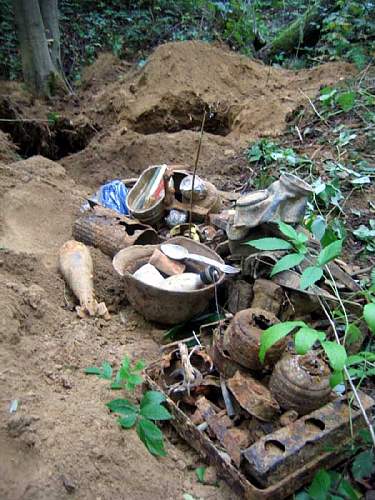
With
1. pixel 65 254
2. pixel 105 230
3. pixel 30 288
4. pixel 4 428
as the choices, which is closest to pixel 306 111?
pixel 105 230

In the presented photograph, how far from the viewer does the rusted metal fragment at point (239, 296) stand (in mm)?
Result: 2613

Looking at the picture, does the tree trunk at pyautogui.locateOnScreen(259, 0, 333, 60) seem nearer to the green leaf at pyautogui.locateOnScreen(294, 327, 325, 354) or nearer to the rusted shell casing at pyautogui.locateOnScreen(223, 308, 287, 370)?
the rusted shell casing at pyautogui.locateOnScreen(223, 308, 287, 370)

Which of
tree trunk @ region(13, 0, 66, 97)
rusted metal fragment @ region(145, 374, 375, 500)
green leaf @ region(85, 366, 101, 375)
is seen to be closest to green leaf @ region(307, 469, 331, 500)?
rusted metal fragment @ region(145, 374, 375, 500)

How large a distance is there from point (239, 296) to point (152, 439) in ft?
3.26

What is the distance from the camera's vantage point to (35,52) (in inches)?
243

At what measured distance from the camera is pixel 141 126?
5543 mm

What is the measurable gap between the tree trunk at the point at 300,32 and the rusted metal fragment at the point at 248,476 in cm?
643

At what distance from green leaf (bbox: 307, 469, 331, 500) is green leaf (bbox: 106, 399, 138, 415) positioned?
0.68m

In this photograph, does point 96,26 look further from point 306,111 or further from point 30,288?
point 30,288

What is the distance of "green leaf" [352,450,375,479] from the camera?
5.65ft

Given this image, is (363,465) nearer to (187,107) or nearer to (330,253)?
(330,253)

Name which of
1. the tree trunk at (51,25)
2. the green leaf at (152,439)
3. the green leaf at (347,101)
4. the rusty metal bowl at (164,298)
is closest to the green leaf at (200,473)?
the green leaf at (152,439)

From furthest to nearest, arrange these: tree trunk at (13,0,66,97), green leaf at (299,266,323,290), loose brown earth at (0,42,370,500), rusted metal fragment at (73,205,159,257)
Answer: tree trunk at (13,0,66,97), rusted metal fragment at (73,205,159,257), loose brown earth at (0,42,370,500), green leaf at (299,266,323,290)

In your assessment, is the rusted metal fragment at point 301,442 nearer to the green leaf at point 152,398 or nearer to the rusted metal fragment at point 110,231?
the green leaf at point 152,398
